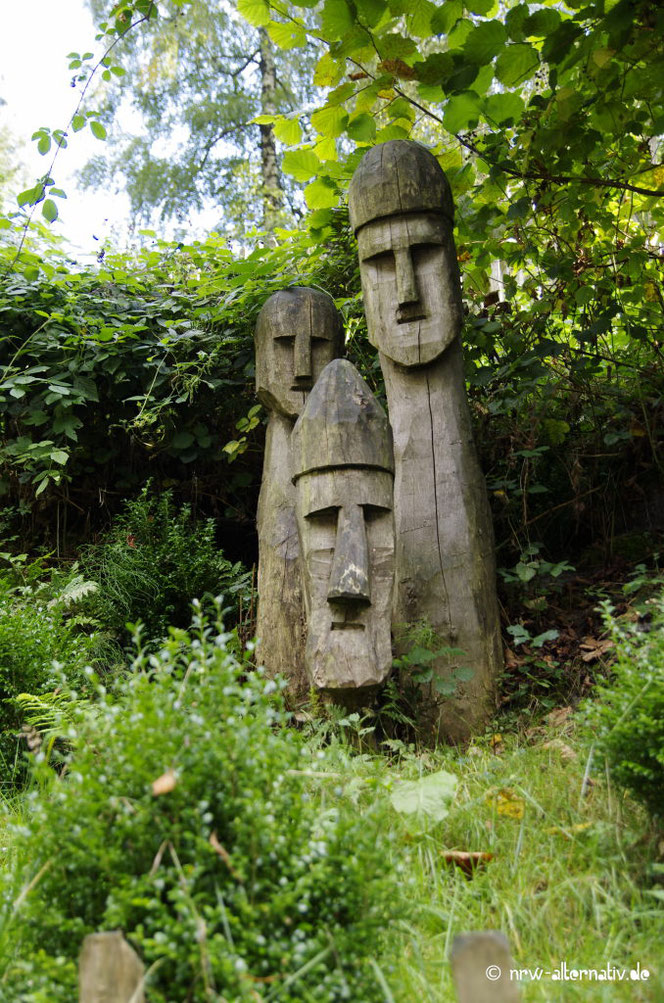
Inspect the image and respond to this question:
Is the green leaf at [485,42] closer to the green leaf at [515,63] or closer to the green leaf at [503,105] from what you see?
the green leaf at [515,63]

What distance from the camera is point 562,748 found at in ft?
10.6

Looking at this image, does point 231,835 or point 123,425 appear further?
point 123,425

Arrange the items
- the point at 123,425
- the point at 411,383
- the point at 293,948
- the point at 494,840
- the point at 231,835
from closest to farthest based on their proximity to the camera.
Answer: the point at 293,948 → the point at 231,835 → the point at 494,840 → the point at 411,383 → the point at 123,425

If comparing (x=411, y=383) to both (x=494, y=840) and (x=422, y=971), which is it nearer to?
(x=494, y=840)

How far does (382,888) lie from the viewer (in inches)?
70.7

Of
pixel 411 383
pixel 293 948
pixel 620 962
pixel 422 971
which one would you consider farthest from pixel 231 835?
pixel 411 383

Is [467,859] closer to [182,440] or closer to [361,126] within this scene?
[361,126]

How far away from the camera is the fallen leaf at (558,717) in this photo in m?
3.70

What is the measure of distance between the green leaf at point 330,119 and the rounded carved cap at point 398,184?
0.24 m

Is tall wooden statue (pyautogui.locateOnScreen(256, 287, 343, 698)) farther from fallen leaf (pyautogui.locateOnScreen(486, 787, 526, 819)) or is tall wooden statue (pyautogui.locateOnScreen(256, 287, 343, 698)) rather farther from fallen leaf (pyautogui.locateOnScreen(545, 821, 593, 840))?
fallen leaf (pyautogui.locateOnScreen(545, 821, 593, 840))

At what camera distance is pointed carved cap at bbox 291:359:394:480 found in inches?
150

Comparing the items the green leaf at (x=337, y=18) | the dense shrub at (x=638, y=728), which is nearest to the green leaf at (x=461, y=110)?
the green leaf at (x=337, y=18)

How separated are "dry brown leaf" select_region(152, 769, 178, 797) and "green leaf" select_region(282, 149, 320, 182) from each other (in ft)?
13.1

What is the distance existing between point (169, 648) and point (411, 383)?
2.78 m
